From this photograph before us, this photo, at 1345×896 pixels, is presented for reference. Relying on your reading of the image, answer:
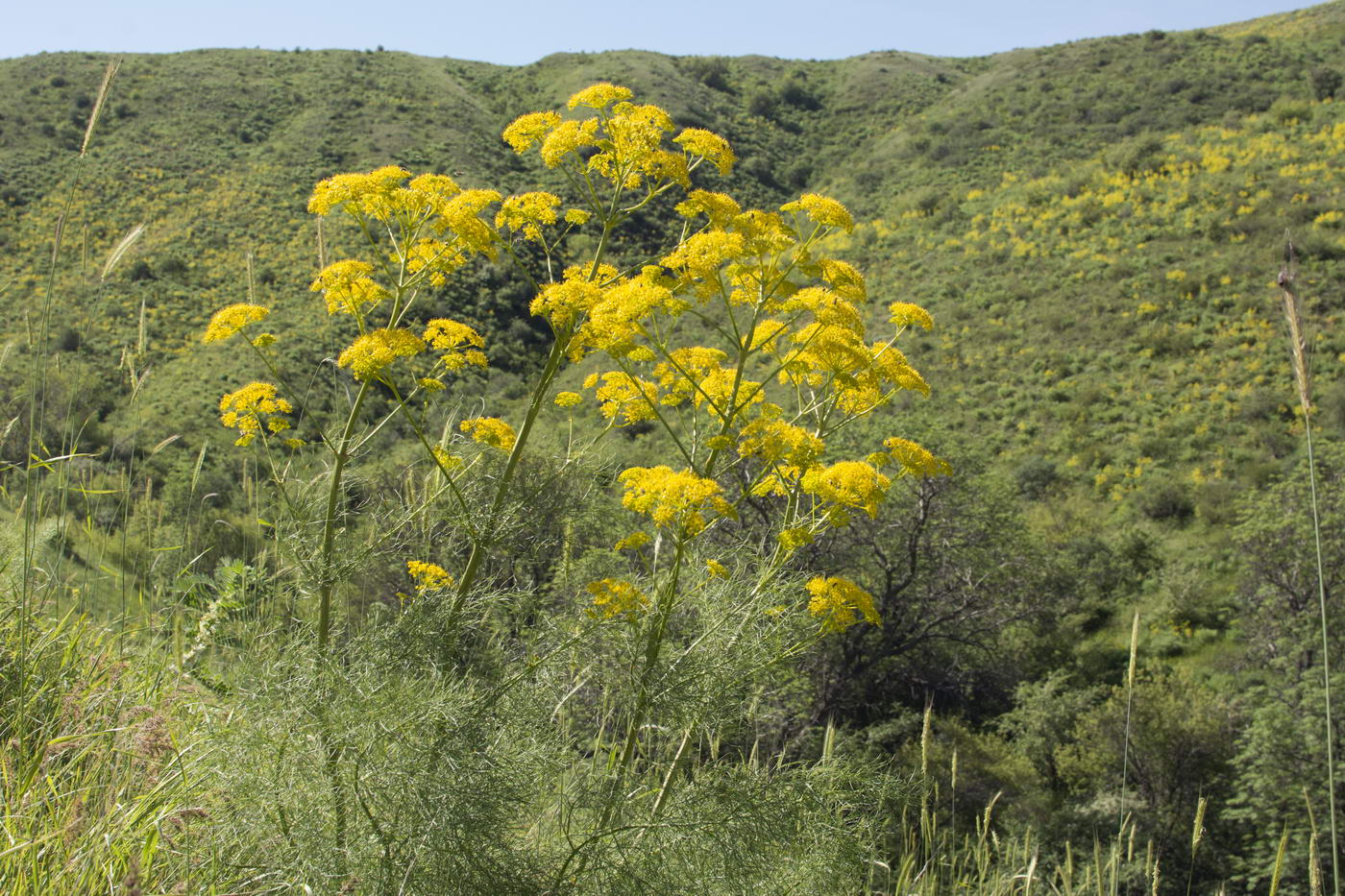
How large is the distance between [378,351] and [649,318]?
86 centimetres

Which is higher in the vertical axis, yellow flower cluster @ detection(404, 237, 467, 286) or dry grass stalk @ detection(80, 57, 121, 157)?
dry grass stalk @ detection(80, 57, 121, 157)

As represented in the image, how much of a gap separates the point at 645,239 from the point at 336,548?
47504 mm

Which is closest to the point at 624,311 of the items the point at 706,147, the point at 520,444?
the point at 520,444

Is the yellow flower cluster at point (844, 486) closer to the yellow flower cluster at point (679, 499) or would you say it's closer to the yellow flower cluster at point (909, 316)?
the yellow flower cluster at point (679, 499)

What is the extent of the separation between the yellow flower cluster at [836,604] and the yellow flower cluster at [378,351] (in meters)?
1.45

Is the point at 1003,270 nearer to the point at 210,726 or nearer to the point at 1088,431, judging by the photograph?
the point at 1088,431

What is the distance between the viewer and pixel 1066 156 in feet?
181

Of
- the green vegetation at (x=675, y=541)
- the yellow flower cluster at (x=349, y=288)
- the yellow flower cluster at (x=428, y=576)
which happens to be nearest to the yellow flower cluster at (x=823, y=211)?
the green vegetation at (x=675, y=541)

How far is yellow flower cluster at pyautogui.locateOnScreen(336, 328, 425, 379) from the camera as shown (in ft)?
8.48

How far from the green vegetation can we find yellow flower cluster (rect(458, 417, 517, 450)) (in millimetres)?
135

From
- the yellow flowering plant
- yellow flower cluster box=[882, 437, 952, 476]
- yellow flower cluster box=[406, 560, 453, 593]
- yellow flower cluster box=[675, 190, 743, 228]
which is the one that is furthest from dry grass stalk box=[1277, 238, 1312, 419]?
yellow flower cluster box=[406, 560, 453, 593]

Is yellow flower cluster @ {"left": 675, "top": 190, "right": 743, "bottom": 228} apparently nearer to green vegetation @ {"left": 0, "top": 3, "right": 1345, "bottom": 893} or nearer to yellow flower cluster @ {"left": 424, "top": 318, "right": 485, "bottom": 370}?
green vegetation @ {"left": 0, "top": 3, "right": 1345, "bottom": 893}

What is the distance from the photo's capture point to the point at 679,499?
8.50ft

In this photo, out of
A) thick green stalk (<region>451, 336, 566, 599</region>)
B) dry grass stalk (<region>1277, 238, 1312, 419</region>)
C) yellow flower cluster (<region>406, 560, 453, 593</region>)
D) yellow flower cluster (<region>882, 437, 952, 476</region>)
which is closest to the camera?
dry grass stalk (<region>1277, 238, 1312, 419</region>)
